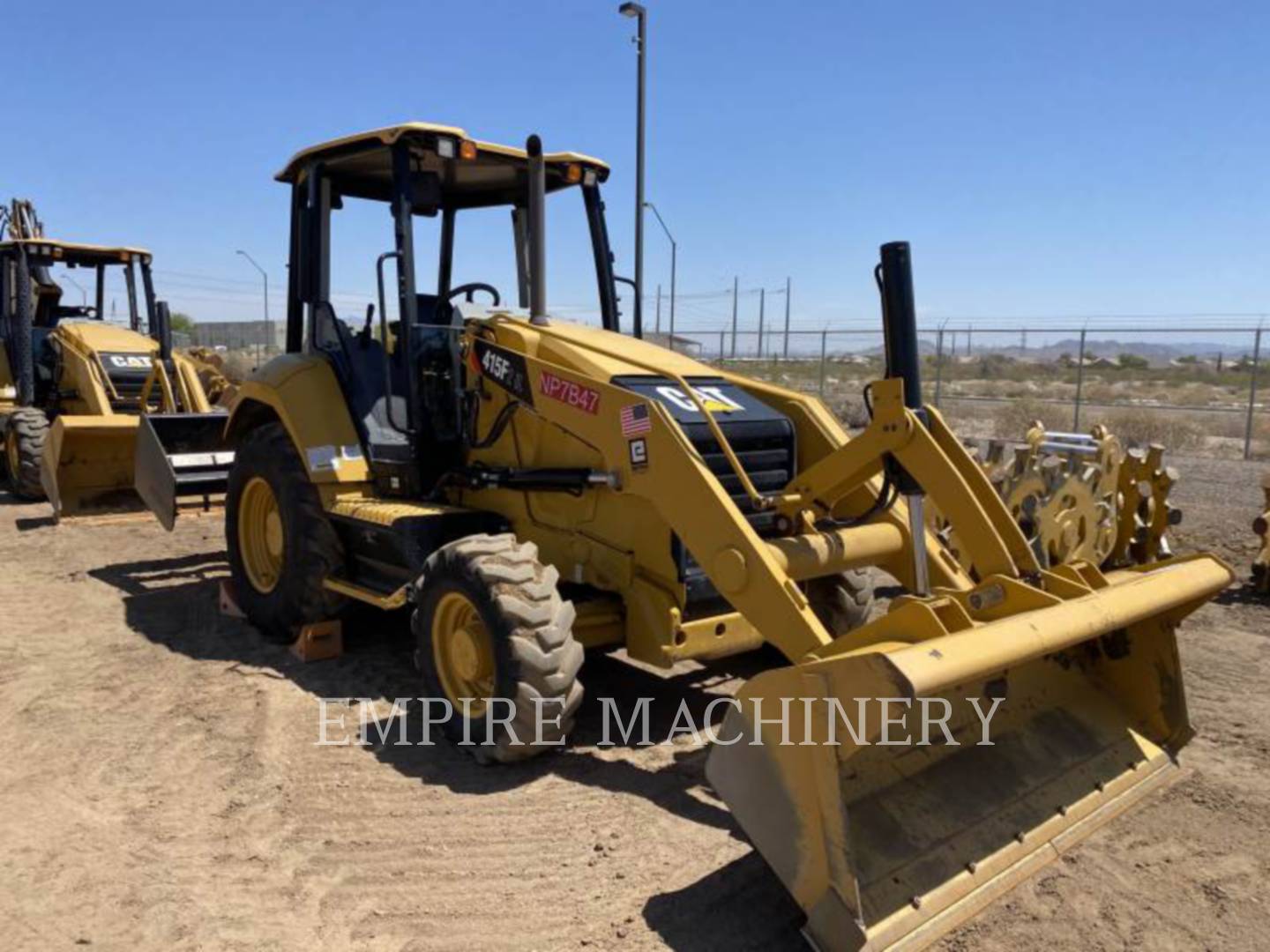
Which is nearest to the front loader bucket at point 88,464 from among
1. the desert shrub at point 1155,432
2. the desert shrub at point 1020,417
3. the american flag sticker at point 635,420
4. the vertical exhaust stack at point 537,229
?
the vertical exhaust stack at point 537,229

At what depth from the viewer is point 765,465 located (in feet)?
16.9

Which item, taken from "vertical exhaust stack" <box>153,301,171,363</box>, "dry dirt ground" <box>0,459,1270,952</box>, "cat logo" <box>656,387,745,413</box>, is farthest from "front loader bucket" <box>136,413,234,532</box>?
"cat logo" <box>656,387,745,413</box>

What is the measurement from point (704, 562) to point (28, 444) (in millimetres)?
10020

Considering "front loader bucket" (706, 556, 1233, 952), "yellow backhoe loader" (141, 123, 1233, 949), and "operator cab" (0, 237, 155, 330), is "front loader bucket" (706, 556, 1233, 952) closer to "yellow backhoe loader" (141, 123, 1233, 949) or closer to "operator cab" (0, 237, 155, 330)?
"yellow backhoe loader" (141, 123, 1233, 949)

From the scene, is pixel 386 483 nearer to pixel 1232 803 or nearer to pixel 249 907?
pixel 249 907

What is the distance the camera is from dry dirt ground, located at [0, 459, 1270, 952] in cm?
334

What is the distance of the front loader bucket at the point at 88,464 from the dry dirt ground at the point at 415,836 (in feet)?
14.5

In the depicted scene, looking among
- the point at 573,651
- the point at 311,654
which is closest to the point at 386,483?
the point at 311,654

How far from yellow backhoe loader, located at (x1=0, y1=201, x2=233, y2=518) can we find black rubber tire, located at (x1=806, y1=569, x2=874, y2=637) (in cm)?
648

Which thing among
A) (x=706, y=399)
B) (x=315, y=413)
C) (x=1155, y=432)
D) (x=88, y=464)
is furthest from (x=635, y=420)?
(x=1155, y=432)

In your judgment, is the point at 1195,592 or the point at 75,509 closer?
the point at 1195,592

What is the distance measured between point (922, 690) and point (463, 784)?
2.22 m

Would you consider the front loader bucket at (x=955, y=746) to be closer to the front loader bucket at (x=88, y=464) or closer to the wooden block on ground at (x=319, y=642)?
the wooden block on ground at (x=319, y=642)

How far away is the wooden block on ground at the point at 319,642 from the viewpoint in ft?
19.6
